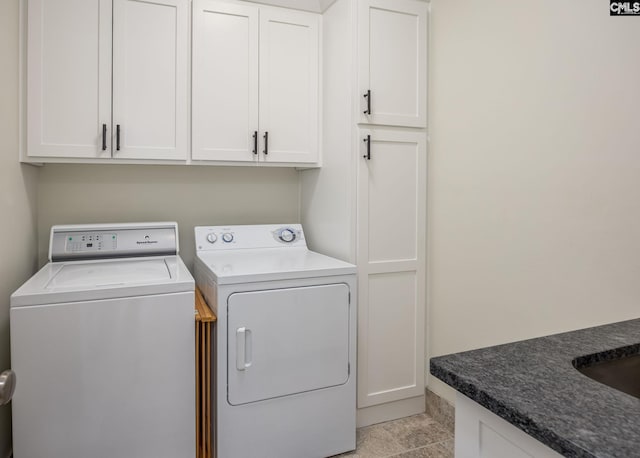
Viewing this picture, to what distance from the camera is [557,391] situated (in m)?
0.81

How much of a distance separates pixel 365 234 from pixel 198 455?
51.4 inches

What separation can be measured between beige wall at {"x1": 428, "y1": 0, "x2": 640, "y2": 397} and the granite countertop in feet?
1.90

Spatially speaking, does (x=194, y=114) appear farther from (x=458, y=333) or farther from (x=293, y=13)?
(x=458, y=333)

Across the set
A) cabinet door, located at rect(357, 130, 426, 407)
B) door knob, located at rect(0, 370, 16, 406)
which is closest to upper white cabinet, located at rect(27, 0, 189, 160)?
cabinet door, located at rect(357, 130, 426, 407)

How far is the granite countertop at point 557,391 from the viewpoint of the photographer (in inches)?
25.9

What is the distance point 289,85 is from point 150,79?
0.75m

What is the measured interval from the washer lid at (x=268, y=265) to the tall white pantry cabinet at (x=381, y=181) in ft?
0.57

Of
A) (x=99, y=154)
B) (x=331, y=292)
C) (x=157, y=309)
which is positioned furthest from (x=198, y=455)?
(x=99, y=154)

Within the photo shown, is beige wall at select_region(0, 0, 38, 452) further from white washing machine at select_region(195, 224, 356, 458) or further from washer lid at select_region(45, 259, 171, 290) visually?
white washing machine at select_region(195, 224, 356, 458)

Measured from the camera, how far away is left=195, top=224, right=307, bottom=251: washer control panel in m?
2.56

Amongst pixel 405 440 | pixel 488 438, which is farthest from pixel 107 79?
pixel 405 440

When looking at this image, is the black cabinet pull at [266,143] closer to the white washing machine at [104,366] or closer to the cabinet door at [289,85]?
the cabinet door at [289,85]

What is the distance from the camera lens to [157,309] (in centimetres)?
179

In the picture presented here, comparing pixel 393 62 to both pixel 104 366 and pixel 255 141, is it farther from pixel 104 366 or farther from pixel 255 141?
pixel 104 366
